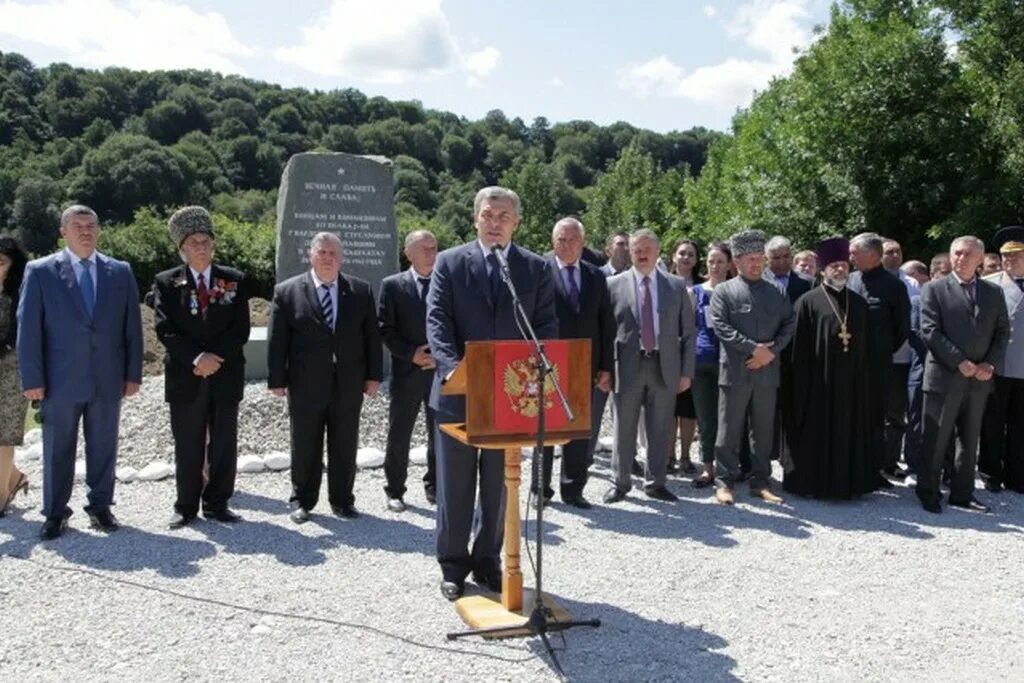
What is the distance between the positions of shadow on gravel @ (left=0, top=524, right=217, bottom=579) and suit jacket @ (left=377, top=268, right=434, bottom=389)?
72.9 inches

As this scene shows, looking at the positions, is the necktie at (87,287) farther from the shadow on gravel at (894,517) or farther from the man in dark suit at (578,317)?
the shadow on gravel at (894,517)

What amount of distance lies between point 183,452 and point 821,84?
15.9 m

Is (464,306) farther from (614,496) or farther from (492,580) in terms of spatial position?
(614,496)

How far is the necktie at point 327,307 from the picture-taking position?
6.45m

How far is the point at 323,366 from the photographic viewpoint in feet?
20.9

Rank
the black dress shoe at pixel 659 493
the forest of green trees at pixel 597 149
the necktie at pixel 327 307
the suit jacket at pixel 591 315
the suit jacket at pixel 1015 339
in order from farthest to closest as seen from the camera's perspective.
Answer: the forest of green trees at pixel 597 149
the suit jacket at pixel 1015 339
the black dress shoe at pixel 659 493
the suit jacket at pixel 591 315
the necktie at pixel 327 307

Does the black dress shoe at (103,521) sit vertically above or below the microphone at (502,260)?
below

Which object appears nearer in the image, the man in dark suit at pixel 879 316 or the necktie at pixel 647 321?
the necktie at pixel 647 321

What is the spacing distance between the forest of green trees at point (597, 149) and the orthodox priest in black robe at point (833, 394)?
371 inches

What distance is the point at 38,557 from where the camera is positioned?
548 cm

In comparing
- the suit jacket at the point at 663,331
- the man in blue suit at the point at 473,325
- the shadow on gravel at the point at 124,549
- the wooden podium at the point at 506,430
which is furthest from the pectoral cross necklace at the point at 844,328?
the shadow on gravel at the point at 124,549

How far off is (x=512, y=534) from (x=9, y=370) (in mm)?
4105

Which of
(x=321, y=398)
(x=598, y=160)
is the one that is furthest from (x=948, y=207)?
(x=598, y=160)

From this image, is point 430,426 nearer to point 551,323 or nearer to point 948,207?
point 551,323
